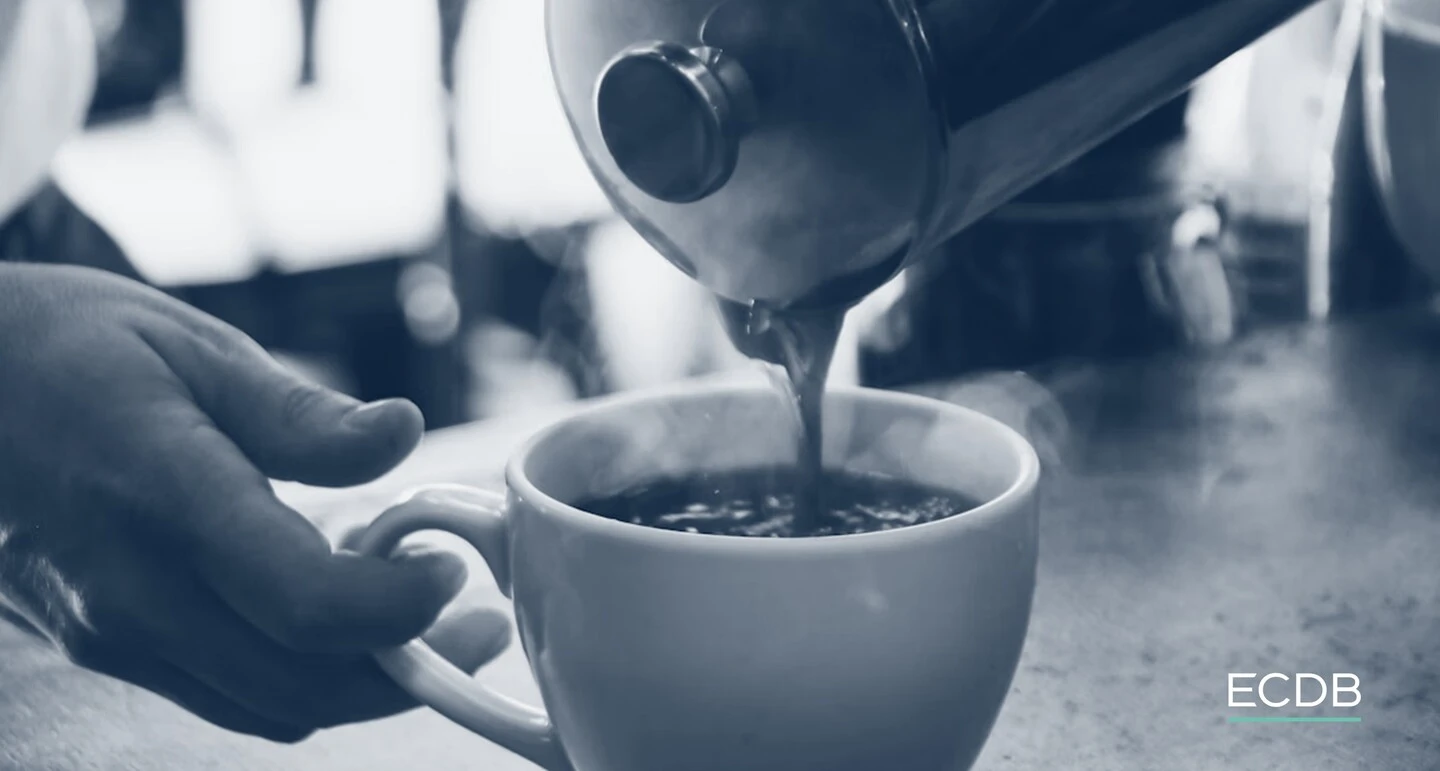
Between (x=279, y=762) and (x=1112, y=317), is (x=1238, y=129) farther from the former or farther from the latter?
(x=279, y=762)

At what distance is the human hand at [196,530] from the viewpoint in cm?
53

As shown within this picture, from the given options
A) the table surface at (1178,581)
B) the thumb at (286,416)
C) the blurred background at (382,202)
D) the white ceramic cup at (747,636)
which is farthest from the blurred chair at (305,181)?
the white ceramic cup at (747,636)

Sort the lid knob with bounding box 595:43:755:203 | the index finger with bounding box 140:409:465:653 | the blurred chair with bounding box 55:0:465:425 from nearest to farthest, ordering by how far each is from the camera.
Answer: the lid knob with bounding box 595:43:755:203 < the index finger with bounding box 140:409:465:653 < the blurred chair with bounding box 55:0:465:425

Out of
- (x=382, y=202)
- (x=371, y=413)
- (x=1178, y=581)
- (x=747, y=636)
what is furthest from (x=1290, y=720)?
(x=382, y=202)

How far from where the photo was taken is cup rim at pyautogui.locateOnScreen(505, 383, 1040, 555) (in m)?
0.42

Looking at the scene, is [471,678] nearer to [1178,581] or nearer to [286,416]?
[286,416]

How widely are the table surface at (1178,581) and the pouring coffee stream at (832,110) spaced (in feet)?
0.66

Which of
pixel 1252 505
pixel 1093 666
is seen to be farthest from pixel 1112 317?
pixel 1093 666

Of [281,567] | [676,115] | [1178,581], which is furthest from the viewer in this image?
[1178,581]

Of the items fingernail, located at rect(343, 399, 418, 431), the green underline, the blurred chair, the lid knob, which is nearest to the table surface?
the green underline

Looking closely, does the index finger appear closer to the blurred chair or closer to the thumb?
the thumb

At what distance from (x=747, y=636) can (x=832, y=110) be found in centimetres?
15

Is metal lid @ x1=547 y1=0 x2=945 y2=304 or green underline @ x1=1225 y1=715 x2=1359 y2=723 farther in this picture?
green underline @ x1=1225 y1=715 x2=1359 y2=723

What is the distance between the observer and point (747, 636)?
0.43 metres
